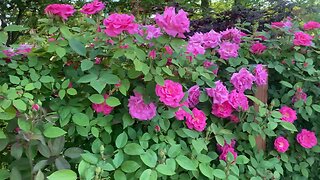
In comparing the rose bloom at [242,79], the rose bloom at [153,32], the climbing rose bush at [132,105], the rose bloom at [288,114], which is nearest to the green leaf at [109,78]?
the climbing rose bush at [132,105]

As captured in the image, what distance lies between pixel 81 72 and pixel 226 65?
2.51 feet

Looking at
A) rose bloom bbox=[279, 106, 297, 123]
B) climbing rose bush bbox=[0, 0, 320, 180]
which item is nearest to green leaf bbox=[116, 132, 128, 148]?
climbing rose bush bbox=[0, 0, 320, 180]

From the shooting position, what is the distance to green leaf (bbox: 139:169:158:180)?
1.18 m

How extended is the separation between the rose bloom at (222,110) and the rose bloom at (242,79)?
0.11m

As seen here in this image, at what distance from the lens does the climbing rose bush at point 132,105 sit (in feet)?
4.00

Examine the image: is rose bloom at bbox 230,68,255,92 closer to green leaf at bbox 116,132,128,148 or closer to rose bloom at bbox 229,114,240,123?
rose bloom at bbox 229,114,240,123

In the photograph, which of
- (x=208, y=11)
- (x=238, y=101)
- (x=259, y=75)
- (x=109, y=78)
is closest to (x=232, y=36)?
(x=259, y=75)

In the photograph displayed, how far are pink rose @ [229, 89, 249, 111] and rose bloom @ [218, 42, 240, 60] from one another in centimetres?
22

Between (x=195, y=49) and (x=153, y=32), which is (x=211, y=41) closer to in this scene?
(x=195, y=49)

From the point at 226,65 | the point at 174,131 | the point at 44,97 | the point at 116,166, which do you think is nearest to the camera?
the point at 116,166

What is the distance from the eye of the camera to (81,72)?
140 centimetres

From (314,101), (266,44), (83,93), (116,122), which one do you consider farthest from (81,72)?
(314,101)

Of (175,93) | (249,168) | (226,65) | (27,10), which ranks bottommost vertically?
(27,10)

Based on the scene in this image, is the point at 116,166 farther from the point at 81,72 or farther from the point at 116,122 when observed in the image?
the point at 81,72
